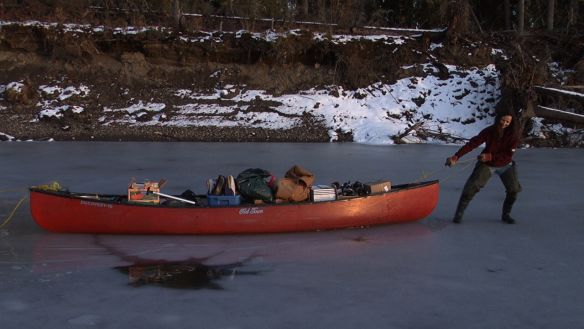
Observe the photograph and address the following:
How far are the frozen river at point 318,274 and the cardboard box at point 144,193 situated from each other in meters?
0.37

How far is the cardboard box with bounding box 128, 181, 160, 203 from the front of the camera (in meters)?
5.52

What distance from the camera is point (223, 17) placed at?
19562mm

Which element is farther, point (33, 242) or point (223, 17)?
point (223, 17)

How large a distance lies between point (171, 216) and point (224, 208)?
0.49 meters

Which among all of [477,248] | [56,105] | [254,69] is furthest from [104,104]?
[477,248]

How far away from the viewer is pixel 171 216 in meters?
→ 5.37

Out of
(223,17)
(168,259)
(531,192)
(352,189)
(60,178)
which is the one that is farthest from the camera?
(223,17)

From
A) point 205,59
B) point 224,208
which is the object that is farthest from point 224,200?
point 205,59

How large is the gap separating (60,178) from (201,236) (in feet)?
12.4

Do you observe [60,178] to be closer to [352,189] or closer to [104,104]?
[352,189]

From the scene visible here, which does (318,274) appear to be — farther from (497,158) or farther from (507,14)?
(507,14)

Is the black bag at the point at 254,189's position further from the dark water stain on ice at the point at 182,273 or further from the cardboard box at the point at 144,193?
the dark water stain on ice at the point at 182,273

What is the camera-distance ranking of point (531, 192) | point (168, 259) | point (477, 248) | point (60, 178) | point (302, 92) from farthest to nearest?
point (302, 92) < point (60, 178) < point (531, 192) < point (477, 248) < point (168, 259)

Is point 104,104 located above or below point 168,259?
above
